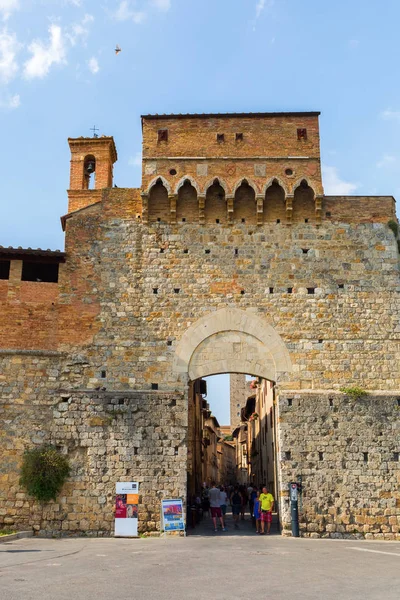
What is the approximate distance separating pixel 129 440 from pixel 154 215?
267 inches

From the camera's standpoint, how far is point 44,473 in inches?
594

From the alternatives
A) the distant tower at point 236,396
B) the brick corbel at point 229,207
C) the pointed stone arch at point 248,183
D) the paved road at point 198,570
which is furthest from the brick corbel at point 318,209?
the distant tower at point 236,396

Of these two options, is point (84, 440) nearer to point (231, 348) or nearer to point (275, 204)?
point (231, 348)

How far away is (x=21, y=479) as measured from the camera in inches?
601

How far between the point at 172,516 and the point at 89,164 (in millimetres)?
14849

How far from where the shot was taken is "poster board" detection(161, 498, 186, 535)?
48.5 feet

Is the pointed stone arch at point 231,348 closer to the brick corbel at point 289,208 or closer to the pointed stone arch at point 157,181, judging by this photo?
the brick corbel at point 289,208

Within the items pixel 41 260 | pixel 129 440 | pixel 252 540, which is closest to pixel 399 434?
pixel 252 540

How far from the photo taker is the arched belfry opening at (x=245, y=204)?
17781mm

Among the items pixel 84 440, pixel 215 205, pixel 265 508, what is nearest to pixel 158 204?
pixel 215 205

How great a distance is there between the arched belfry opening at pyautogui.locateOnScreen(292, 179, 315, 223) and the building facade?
44 mm

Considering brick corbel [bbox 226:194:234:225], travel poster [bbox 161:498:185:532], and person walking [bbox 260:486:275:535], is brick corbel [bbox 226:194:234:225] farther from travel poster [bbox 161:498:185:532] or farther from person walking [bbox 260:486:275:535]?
travel poster [bbox 161:498:185:532]

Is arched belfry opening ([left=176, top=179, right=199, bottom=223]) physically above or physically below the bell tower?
below

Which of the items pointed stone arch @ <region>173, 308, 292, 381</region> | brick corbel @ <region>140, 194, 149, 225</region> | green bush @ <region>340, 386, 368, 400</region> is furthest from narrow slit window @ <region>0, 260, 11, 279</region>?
green bush @ <region>340, 386, 368, 400</region>
